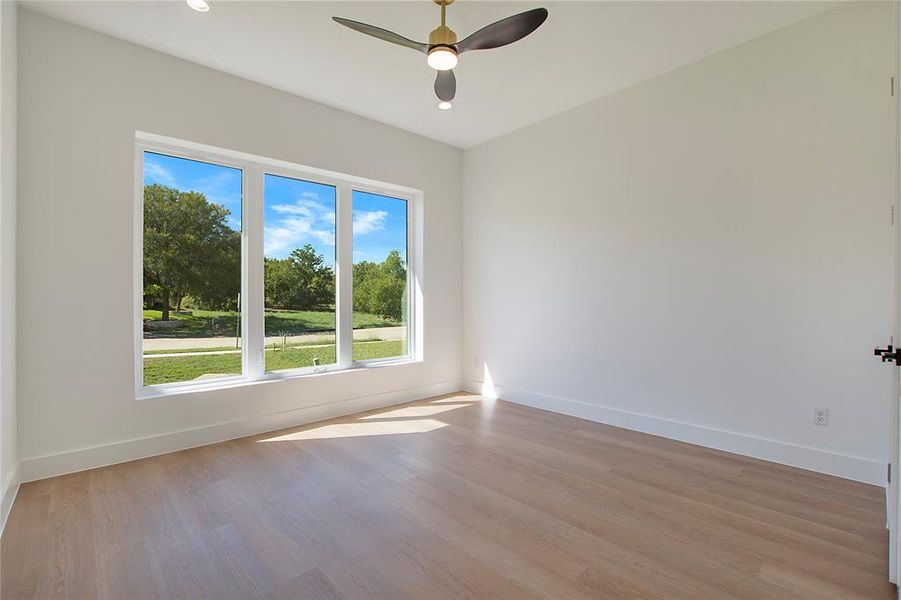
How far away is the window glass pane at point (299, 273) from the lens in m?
3.77

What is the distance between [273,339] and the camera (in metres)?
3.76

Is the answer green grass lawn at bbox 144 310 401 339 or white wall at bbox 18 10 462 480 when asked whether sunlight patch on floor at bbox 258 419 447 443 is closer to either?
white wall at bbox 18 10 462 480

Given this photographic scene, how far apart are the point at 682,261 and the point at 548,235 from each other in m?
1.31

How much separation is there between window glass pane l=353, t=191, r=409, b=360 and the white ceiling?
3.74 feet

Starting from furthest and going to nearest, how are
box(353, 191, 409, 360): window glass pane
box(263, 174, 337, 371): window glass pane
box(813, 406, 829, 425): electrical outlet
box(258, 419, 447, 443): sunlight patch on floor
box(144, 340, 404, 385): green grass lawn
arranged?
1. box(353, 191, 409, 360): window glass pane
2. box(263, 174, 337, 371): window glass pane
3. box(258, 419, 447, 443): sunlight patch on floor
4. box(144, 340, 404, 385): green grass lawn
5. box(813, 406, 829, 425): electrical outlet

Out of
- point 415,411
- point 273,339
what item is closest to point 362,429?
point 415,411

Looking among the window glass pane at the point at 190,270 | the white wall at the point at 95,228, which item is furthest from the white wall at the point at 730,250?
the window glass pane at the point at 190,270

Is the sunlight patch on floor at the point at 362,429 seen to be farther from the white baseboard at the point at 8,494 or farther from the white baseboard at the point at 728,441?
the white baseboard at the point at 8,494

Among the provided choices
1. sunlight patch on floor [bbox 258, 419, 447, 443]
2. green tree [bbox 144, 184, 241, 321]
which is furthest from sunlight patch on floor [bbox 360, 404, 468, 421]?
green tree [bbox 144, 184, 241, 321]

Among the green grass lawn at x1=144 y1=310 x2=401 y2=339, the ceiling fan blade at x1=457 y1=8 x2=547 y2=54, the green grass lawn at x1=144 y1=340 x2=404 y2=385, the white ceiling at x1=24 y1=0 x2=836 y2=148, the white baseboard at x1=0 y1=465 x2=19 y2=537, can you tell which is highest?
the white ceiling at x1=24 y1=0 x2=836 y2=148

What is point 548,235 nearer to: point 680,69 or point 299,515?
point 680,69

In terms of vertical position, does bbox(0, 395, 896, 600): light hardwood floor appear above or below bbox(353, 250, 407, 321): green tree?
below

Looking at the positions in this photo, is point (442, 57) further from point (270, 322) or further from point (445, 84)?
point (270, 322)

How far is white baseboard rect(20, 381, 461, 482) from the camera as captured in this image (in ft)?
8.63
